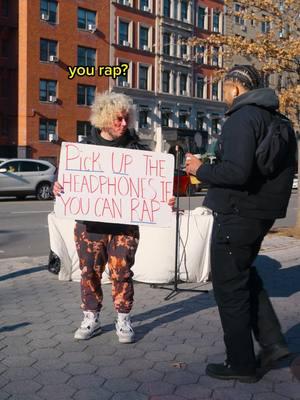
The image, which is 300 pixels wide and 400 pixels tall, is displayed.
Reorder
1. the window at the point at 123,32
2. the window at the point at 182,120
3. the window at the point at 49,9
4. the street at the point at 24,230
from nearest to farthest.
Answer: the street at the point at 24,230 < the window at the point at 49,9 < the window at the point at 123,32 < the window at the point at 182,120

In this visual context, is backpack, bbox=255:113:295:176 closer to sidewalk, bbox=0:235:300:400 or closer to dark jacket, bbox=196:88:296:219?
dark jacket, bbox=196:88:296:219

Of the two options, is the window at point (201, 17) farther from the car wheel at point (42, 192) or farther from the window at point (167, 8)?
the car wheel at point (42, 192)

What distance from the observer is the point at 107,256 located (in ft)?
15.1

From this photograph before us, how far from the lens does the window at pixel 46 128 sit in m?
43.8

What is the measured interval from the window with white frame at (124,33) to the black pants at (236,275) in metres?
46.7

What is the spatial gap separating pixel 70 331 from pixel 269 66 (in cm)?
833

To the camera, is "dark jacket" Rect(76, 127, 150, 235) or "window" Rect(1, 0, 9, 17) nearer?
"dark jacket" Rect(76, 127, 150, 235)

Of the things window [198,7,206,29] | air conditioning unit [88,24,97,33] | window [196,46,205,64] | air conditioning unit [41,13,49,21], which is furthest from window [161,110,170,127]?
air conditioning unit [41,13,49,21]

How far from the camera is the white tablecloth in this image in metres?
6.89

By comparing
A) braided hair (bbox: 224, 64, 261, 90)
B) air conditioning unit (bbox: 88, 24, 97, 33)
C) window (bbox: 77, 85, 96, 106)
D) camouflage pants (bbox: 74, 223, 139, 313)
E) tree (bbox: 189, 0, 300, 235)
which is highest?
air conditioning unit (bbox: 88, 24, 97, 33)

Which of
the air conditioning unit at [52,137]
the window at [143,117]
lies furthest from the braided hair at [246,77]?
the window at [143,117]

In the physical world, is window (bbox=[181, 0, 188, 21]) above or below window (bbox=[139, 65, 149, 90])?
above

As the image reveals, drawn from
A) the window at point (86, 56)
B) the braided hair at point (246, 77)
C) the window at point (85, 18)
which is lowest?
the braided hair at point (246, 77)

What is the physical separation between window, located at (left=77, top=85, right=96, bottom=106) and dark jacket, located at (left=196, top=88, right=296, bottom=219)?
43571 millimetres
